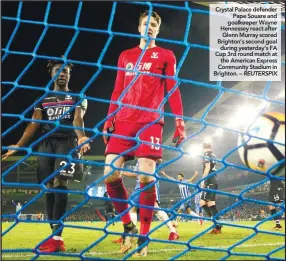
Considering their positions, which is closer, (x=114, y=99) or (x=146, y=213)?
(x=146, y=213)

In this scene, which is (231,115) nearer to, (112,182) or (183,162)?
(183,162)

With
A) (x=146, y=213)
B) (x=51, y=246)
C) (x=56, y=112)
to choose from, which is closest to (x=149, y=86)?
(x=56, y=112)

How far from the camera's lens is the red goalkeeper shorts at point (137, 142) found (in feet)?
8.73

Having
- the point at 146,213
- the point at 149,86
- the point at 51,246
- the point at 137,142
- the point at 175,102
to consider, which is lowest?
the point at 51,246

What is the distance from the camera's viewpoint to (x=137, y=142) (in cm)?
259

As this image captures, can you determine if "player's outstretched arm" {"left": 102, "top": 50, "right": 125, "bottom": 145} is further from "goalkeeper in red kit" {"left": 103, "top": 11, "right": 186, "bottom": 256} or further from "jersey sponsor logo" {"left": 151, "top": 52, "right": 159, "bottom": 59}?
"jersey sponsor logo" {"left": 151, "top": 52, "right": 159, "bottom": 59}

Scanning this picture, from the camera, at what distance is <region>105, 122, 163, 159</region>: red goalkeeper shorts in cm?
266

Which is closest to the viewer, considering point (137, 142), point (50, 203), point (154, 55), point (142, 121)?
point (137, 142)

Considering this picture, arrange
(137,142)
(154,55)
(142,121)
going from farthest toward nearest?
(154,55) → (142,121) → (137,142)

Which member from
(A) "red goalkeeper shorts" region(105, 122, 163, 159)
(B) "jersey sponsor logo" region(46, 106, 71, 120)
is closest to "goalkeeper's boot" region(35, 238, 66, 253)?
(A) "red goalkeeper shorts" region(105, 122, 163, 159)

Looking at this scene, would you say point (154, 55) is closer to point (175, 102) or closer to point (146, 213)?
point (175, 102)

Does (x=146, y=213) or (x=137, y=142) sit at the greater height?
(x=137, y=142)

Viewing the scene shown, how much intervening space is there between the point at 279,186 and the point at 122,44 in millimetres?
12665

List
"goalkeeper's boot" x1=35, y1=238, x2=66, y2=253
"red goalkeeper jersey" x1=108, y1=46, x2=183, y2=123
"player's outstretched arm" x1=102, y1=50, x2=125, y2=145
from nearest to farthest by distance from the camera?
"goalkeeper's boot" x1=35, y1=238, x2=66, y2=253
"red goalkeeper jersey" x1=108, y1=46, x2=183, y2=123
"player's outstretched arm" x1=102, y1=50, x2=125, y2=145
